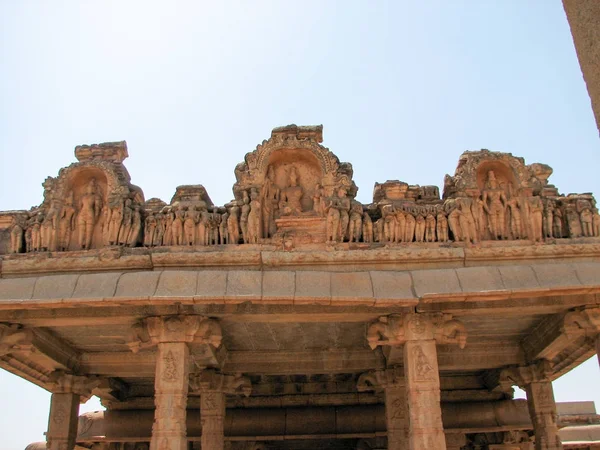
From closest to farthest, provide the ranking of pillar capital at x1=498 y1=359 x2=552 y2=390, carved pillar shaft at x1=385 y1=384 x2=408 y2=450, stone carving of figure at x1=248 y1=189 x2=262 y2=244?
stone carving of figure at x1=248 y1=189 x2=262 y2=244
carved pillar shaft at x1=385 y1=384 x2=408 y2=450
pillar capital at x1=498 y1=359 x2=552 y2=390

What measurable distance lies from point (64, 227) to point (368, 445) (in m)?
8.79

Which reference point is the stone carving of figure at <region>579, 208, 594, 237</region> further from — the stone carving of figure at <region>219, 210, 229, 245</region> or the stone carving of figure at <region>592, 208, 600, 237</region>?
the stone carving of figure at <region>219, 210, 229, 245</region>

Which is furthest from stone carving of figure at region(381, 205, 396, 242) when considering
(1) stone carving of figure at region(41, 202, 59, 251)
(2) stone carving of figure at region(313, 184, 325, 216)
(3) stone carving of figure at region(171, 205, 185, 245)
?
(1) stone carving of figure at region(41, 202, 59, 251)

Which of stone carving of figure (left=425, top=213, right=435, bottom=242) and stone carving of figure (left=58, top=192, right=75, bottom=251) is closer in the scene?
stone carving of figure (left=425, top=213, right=435, bottom=242)

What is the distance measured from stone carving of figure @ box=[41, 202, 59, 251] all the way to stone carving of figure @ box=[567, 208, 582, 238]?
9269mm

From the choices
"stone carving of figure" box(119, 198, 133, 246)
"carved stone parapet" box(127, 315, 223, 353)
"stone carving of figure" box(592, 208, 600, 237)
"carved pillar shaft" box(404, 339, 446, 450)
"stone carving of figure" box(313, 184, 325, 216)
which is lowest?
"carved pillar shaft" box(404, 339, 446, 450)

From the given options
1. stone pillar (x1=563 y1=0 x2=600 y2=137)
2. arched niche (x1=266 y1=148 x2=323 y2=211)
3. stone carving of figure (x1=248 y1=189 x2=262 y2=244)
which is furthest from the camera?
arched niche (x1=266 y1=148 x2=323 y2=211)

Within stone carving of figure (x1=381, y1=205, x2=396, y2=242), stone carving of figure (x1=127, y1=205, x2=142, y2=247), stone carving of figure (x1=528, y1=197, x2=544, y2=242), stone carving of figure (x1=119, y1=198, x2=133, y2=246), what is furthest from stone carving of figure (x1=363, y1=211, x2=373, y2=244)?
stone carving of figure (x1=119, y1=198, x2=133, y2=246)

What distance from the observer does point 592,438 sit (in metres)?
20.0

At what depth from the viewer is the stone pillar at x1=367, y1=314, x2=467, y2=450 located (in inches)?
393

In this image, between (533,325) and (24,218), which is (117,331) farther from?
(533,325)

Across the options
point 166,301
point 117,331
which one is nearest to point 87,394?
point 117,331

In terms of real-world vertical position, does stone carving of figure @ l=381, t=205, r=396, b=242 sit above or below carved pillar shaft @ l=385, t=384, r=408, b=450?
above

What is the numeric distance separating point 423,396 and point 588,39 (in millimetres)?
7915
